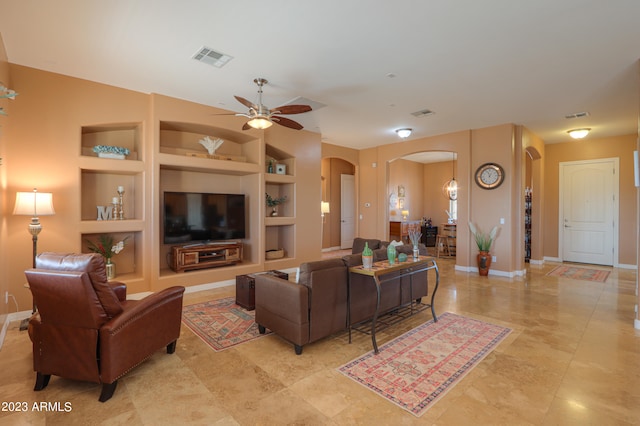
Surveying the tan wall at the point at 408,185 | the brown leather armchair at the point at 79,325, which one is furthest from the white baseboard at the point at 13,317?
the tan wall at the point at 408,185

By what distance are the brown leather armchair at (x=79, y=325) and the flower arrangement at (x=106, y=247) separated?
2.29m

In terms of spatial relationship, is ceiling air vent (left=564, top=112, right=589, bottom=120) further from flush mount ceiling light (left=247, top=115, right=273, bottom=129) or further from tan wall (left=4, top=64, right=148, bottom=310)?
tan wall (left=4, top=64, right=148, bottom=310)

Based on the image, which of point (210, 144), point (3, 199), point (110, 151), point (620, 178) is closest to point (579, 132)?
point (620, 178)

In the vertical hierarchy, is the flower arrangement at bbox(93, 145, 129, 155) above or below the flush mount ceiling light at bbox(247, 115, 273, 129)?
below

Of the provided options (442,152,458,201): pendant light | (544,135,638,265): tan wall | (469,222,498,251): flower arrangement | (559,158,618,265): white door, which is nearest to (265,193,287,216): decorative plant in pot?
(469,222,498,251): flower arrangement

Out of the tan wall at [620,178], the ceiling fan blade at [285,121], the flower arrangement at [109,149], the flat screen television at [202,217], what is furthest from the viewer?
the tan wall at [620,178]

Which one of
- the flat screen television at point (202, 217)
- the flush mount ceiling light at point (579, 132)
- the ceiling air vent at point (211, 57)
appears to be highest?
the ceiling air vent at point (211, 57)

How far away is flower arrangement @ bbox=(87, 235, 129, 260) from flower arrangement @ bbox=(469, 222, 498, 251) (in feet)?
21.1

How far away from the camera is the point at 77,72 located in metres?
3.99

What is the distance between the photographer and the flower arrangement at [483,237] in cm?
638

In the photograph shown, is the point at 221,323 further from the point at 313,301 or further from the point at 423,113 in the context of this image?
the point at 423,113

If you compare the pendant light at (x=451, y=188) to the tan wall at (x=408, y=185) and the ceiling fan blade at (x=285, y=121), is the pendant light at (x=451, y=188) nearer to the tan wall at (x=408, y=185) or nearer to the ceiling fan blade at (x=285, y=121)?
the tan wall at (x=408, y=185)

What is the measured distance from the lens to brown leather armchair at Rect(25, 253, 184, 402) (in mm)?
2172

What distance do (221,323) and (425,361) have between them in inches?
91.0
